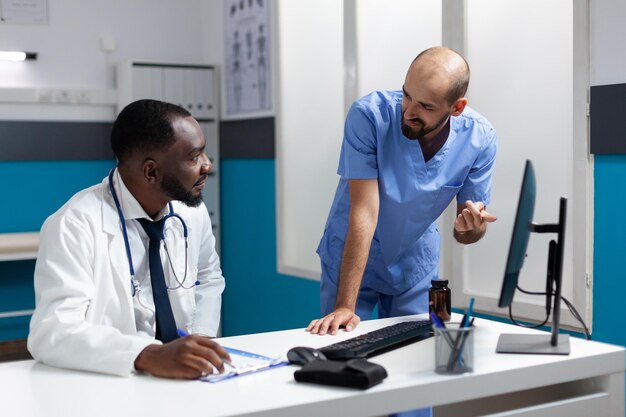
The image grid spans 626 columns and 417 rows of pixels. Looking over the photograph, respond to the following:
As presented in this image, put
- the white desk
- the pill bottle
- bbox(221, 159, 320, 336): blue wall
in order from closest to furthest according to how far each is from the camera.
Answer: the white desk
the pill bottle
bbox(221, 159, 320, 336): blue wall

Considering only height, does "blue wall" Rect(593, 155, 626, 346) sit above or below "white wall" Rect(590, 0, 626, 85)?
below

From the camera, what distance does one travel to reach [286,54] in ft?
14.3

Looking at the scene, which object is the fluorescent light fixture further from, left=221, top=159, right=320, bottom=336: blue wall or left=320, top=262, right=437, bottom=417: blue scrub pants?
left=320, top=262, right=437, bottom=417: blue scrub pants

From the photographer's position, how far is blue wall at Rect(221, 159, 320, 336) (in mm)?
4375

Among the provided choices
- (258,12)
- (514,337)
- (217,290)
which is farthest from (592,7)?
(258,12)

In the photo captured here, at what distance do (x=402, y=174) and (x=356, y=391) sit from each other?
3.11 feet

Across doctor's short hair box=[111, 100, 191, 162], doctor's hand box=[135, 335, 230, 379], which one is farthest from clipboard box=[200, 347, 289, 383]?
doctor's short hair box=[111, 100, 191, 162]

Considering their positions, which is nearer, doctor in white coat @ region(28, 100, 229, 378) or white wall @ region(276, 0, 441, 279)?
doctor in white coat @ region(28, 100, 229, 378)

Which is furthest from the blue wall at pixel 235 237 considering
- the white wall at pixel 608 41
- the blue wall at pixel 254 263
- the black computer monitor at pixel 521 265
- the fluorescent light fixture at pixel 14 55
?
the black computer monitor at pixel 521 265

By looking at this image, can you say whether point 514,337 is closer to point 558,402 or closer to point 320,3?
point 558,402

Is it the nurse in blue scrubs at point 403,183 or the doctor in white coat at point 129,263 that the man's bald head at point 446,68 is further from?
the doctor in white coat at point 129,263

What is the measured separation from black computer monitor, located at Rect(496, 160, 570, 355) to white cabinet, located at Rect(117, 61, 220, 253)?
3390mm

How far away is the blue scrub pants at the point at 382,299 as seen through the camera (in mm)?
2338

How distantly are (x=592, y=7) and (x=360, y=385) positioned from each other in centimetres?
173
